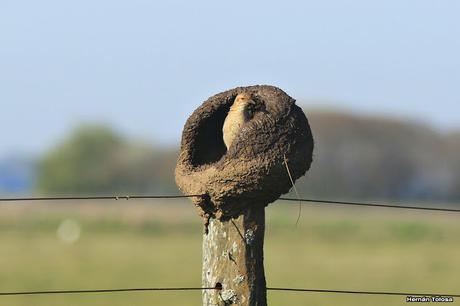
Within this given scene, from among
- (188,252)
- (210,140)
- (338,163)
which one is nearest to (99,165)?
(338,163)

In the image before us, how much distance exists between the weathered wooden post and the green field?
14.0 meters

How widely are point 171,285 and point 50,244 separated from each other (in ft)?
47.2

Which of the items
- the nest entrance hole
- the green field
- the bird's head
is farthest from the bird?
the green field

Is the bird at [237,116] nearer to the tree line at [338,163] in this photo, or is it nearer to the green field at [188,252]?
the green field at [188,252]

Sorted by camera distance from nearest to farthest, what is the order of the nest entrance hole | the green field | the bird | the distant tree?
the bird, the nest entrance hole, the green field, the distant tree

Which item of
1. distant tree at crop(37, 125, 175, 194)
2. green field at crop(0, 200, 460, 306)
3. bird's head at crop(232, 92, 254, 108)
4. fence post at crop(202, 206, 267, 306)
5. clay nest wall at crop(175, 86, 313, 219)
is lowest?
distant tree at crop(37, 125, 175, 194)

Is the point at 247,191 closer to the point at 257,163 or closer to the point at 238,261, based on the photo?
the point at 257,163

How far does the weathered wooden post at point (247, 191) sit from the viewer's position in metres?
6.14

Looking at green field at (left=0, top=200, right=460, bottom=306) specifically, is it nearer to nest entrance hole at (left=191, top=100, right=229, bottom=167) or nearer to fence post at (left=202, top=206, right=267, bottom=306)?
nest entrance hole at (left=191, top=100, right=229, bottom=167)

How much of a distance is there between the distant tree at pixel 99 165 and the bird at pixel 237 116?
8352cm

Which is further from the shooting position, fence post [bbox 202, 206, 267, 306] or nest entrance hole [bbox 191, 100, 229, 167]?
nest entrance hole [bbox 191, 100, 229, 167]

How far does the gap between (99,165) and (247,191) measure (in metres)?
91.6

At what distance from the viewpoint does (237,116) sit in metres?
6.38

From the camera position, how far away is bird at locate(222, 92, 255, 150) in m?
6.35
